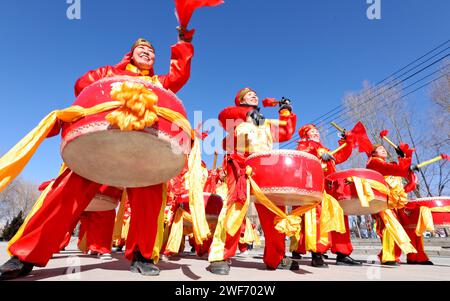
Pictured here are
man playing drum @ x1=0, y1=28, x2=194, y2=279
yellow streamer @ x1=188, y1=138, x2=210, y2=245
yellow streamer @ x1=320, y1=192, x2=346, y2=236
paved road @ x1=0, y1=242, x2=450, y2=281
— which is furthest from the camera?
yellow streamer @ x1=320, y1=192, x2=346, y2=236

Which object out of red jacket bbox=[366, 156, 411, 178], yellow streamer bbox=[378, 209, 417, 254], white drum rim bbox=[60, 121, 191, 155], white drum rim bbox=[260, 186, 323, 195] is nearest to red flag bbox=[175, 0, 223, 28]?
white drum rim bbox=[60, 121, 191, 155]

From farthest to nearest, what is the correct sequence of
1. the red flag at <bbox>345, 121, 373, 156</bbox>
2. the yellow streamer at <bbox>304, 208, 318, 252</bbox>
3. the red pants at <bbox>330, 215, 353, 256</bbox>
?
the red flag at <bbox>345, 121, 373, 156</bbox>
the red pants at <bbox>330, 215, 353, 256</bbox>
the yellow streamer at <bbox>304, 208, 318, 252</bbox>

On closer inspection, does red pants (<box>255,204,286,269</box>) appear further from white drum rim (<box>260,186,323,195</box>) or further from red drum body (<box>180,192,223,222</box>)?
red drum body (<box>180,192,223,222</box>)

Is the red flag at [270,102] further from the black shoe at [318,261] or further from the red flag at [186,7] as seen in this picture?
the black shoe at [318,261]

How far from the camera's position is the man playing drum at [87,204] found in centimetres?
211

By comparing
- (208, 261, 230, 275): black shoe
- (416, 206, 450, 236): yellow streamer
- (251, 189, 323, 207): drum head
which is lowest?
(208, 261, 230, 275): black shoe

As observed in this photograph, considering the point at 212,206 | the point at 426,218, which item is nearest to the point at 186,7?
the point at 212,206

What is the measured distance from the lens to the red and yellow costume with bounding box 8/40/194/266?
6.96 ft

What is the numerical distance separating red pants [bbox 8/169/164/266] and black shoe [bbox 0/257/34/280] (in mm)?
41

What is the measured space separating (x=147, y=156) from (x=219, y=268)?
3.93 feet

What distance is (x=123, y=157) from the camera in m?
2.08
